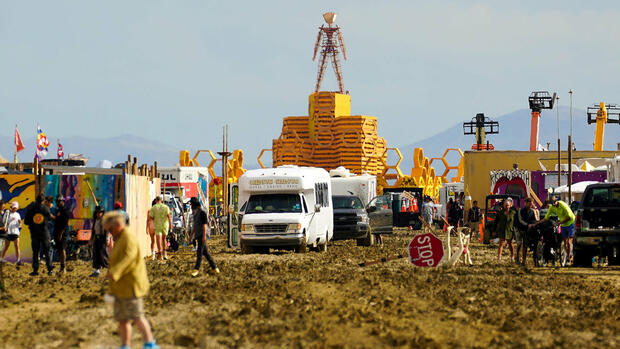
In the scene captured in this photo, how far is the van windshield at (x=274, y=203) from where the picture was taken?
2991 centimetres

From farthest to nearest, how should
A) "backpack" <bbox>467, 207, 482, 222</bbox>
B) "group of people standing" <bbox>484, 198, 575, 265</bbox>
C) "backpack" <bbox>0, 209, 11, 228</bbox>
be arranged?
1. "backpack" <bbox>467, 207, 482, 222</bbox>
2. "backpack" <bbox>0, 209, 11, 228</bbox>
3. "group of people standing" <bbox>484, 198, 575, 265</bbox>

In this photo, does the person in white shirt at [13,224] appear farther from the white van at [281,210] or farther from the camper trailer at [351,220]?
the camper trailer at [351,220]

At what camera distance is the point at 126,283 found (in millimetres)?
11117

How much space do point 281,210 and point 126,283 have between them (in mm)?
18788

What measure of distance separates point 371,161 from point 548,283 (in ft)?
537

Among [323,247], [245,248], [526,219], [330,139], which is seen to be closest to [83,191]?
[245,248]

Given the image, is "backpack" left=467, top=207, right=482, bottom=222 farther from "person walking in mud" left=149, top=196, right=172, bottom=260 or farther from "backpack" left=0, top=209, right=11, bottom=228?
"backpack" left=0, top=209, right=11, bottom=228

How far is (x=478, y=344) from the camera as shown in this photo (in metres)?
12.5

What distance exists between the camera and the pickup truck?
23.2 meters

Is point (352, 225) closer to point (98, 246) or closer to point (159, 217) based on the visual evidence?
point (159, 217)

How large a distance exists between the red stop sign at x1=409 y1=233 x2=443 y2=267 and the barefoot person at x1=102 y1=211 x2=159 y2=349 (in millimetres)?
10682

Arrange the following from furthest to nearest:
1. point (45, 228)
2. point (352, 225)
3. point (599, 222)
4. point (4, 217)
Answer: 1. point (352, 225)
2. point (4, 217)
3. point (599, 222)
4. point (45, 228)

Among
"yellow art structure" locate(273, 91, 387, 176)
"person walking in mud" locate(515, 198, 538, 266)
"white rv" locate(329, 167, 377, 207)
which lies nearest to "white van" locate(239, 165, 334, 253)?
"person walking in mud" locate(515, 198, 538, 266)

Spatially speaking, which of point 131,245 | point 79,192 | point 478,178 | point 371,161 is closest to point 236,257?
point 79,192
